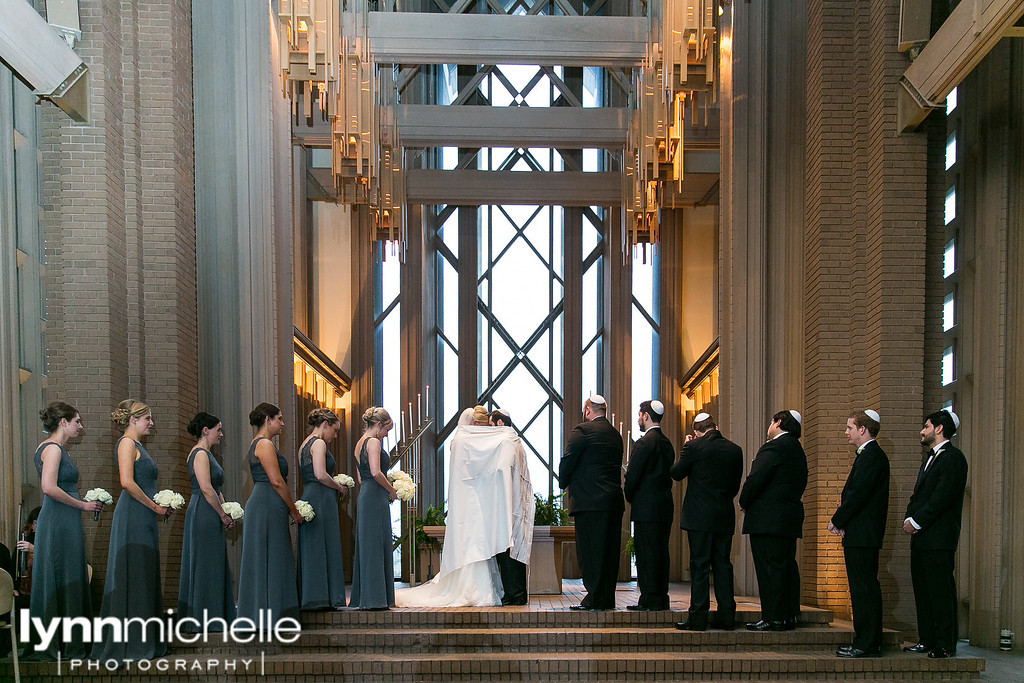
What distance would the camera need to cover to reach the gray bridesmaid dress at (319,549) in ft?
29.5

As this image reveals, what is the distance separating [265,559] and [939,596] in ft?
16.5

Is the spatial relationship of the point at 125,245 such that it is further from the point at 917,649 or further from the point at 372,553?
the point at 917,649

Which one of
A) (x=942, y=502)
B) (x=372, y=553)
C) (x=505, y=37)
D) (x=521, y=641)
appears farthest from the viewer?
(x=505, y=37)

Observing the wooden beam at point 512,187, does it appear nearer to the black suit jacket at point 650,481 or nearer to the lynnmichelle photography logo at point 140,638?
the black suit jacket at point 650,481

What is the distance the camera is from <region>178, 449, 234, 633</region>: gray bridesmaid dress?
850 cm

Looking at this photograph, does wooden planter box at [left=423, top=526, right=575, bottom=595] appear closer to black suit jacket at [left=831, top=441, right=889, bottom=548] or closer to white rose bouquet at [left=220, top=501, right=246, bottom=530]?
white rose bouquet at [left=220, top=501, right=246, bottom=530]

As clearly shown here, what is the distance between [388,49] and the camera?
1216 cm

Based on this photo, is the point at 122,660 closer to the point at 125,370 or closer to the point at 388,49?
the point at 125,370

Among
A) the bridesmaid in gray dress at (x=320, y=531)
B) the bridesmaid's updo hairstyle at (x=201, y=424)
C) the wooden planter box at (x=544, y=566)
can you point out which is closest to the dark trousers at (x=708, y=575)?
the bridesmaid in gray dress at (x=320, y=531)

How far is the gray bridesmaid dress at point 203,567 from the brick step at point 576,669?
0.62 metres

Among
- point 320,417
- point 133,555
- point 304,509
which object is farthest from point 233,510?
point 320,417

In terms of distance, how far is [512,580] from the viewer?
9805 mm

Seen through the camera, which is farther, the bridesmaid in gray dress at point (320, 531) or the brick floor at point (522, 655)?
the bridesmaid in gray dress at point (320, 531)

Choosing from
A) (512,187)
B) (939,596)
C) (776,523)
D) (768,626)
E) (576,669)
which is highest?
(512,187)
